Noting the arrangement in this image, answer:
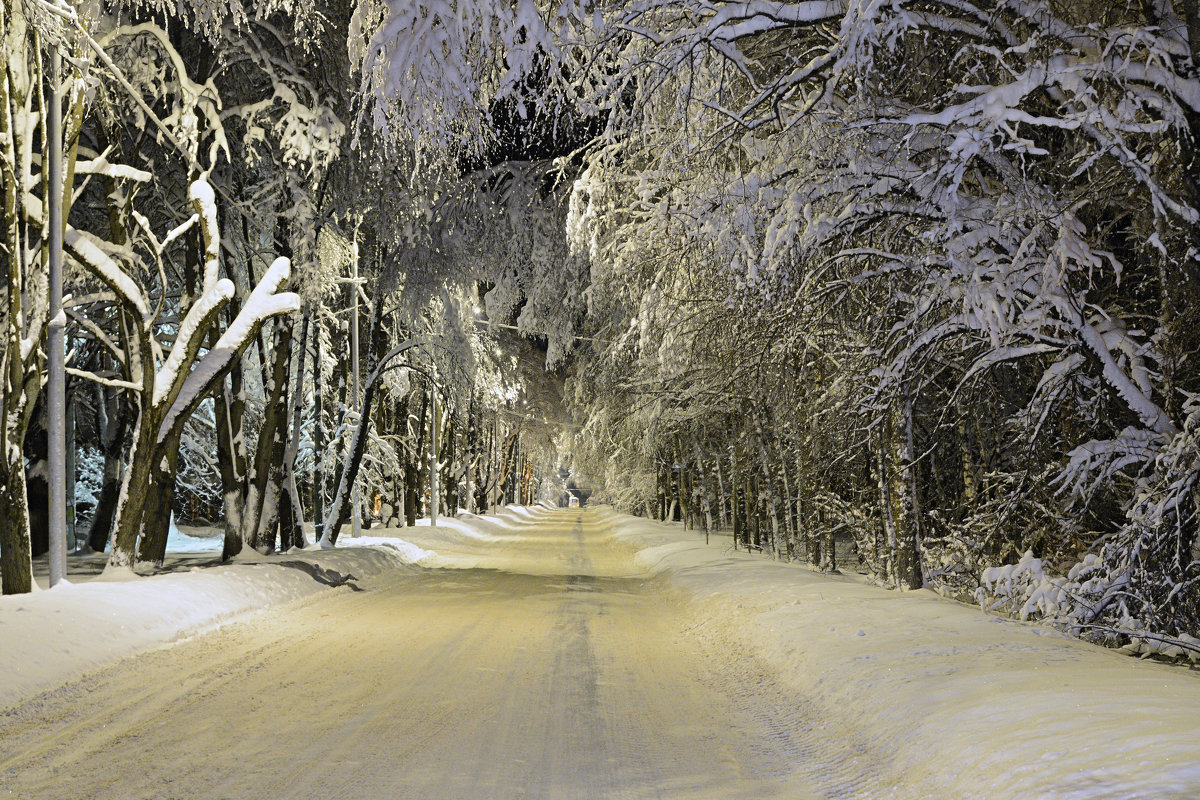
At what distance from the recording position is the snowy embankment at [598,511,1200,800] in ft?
16.0

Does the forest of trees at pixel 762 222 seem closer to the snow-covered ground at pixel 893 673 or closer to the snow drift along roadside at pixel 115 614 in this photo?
the snow-covered ground at pixel 893 673

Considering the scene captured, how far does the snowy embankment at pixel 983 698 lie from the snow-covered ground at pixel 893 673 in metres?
0.02

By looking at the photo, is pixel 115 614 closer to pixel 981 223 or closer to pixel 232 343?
pixel 232 343

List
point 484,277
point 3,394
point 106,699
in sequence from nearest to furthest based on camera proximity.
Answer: point 106,699
point 3,394
point 484,277

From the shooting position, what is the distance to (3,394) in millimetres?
11414

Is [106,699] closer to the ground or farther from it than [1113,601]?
closer to the ground

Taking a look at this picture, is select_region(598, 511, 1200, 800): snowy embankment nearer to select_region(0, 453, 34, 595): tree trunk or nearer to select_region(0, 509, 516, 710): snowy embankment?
select_region(0, 509, 516, 710): snowy embankment

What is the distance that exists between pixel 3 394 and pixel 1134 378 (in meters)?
11.9

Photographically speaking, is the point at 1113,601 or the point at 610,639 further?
the point at 610,639

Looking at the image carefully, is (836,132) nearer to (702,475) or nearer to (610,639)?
(610,639)

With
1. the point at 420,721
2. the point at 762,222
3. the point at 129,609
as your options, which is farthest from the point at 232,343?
the point at 420,721

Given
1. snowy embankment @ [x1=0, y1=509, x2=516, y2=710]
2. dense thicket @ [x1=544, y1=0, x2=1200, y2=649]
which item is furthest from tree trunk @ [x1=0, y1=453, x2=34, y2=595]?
dense thicket @ [x1=544, y1=0, x2=1200, y2=649]

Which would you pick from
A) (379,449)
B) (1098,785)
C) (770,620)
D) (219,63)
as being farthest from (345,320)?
(1098,785)

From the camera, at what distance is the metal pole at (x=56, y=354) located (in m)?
11.9
